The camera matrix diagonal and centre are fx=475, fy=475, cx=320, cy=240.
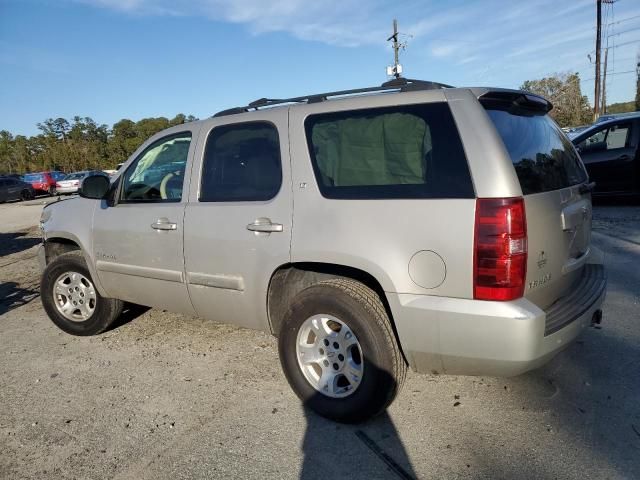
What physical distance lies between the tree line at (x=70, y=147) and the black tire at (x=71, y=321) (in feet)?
167

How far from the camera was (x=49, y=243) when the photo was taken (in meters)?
4.75

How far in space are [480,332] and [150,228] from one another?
8.55 ft

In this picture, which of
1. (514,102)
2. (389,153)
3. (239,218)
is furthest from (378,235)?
(514,102)

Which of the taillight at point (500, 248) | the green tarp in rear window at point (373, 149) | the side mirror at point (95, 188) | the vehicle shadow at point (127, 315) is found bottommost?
the vehicle shadow at point (127, 315)

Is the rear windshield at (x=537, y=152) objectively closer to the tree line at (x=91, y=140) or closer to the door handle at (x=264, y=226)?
the door handle at (x=264, y=226)

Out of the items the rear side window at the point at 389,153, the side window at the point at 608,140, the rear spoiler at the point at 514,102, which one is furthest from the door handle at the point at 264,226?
the side window at the point at 608,140

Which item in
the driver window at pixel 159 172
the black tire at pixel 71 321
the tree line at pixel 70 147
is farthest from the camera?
the tree line at pixel 70 147

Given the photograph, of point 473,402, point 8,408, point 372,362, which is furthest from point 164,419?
point 473,402

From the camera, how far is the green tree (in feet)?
147

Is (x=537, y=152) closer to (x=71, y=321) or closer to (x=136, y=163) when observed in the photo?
(x=136, y=163)

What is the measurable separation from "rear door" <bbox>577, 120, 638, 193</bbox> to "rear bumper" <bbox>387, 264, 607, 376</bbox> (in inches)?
336

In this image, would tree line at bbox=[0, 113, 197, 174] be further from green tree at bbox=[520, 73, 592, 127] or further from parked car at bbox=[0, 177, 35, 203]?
green tree at bbox=[520, 73, 592, 127]

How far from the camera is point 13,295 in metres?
6.30

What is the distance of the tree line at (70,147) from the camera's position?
174 ft
